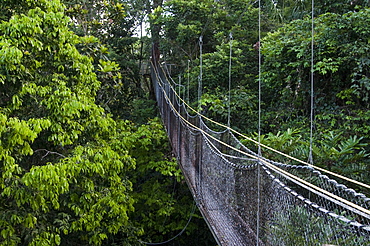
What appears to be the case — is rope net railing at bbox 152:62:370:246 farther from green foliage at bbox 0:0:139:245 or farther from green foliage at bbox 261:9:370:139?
green foliage at bbox 261:9:370:139

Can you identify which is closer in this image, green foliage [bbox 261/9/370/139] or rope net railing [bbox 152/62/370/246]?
rope net railing [bbox 152/62/370/246]

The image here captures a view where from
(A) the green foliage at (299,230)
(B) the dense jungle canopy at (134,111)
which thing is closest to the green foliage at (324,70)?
(B) the dense jungle canopy at (134,111)

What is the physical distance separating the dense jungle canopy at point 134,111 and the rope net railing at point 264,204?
1046 mm

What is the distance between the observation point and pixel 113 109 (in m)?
7.57

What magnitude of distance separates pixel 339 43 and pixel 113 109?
4478 mm

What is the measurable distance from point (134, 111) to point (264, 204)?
596 cm

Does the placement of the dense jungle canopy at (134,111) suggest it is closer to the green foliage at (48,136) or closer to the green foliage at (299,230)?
the green foliage at (48,136)

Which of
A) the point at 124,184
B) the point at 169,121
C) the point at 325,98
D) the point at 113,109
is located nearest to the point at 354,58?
the point at 325,98

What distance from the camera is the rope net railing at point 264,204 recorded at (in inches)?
48.5

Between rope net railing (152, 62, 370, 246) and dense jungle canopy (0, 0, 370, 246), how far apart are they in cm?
105

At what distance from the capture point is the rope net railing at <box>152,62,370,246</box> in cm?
123

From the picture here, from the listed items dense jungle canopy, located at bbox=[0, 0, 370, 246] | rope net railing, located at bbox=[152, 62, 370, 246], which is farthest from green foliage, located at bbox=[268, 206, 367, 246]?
dense jungle canopy, located at bbox=[0, 0, 370, 246]

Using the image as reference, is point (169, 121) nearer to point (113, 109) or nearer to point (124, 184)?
point (124, 184)

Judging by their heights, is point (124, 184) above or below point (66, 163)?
below
